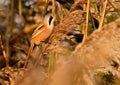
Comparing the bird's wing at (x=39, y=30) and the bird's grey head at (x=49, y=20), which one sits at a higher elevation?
the bird's grey head at (x=49, y=20)

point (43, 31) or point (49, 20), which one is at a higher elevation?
point (49, 20)

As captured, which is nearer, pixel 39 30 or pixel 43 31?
pixel 43 31

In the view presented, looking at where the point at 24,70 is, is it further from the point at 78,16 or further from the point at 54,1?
the point at 54,1

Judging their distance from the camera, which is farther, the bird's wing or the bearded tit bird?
the bird's wing

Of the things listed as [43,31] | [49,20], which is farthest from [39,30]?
[49,20]

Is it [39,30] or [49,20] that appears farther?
[39,30]

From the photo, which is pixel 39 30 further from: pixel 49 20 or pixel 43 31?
pixel 49 20

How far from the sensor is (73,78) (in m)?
1.74

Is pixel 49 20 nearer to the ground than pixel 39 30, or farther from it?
farther from it

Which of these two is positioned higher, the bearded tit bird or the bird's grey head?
the bird's grey head

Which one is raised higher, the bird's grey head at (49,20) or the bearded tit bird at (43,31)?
the bird's grey head at (49,20)

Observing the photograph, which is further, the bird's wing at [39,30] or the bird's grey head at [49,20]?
the bird's wing at [39,30]

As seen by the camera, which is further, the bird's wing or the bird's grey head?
the bird's wing

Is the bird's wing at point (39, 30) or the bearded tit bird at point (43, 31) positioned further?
the bird's wing at point (39, 30)
